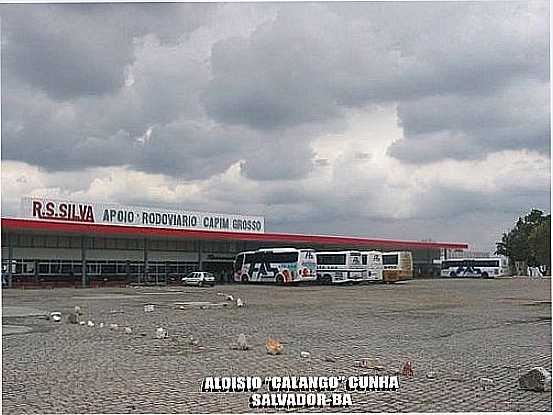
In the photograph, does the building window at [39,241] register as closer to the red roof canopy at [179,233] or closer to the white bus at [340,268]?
the red roof canopy at [179,233]

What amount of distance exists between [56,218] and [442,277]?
3076cm

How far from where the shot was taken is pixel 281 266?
3906 centimetres

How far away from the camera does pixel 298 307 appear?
19.3 metres

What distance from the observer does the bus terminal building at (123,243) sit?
37500mm

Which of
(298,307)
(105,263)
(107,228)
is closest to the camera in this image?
(298,307)

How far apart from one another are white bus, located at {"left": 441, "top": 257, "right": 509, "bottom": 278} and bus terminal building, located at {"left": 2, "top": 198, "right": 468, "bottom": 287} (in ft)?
23.8

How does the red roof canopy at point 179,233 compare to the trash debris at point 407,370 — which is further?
the red roof canopy at point 179,233

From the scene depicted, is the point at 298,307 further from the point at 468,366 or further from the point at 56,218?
the point at 56,218

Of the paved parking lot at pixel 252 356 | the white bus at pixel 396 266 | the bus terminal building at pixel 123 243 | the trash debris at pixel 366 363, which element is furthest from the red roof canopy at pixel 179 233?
the trash debris at pixel 366 363

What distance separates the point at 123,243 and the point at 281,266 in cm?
939

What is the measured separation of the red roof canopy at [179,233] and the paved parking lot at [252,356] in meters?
18.3

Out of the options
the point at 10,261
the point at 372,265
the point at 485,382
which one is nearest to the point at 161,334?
the point at 485,382

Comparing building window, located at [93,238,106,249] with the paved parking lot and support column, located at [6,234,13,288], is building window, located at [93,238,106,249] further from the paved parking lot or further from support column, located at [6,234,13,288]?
the paved parking lot

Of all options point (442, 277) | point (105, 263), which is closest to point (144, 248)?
point (105, 263)
